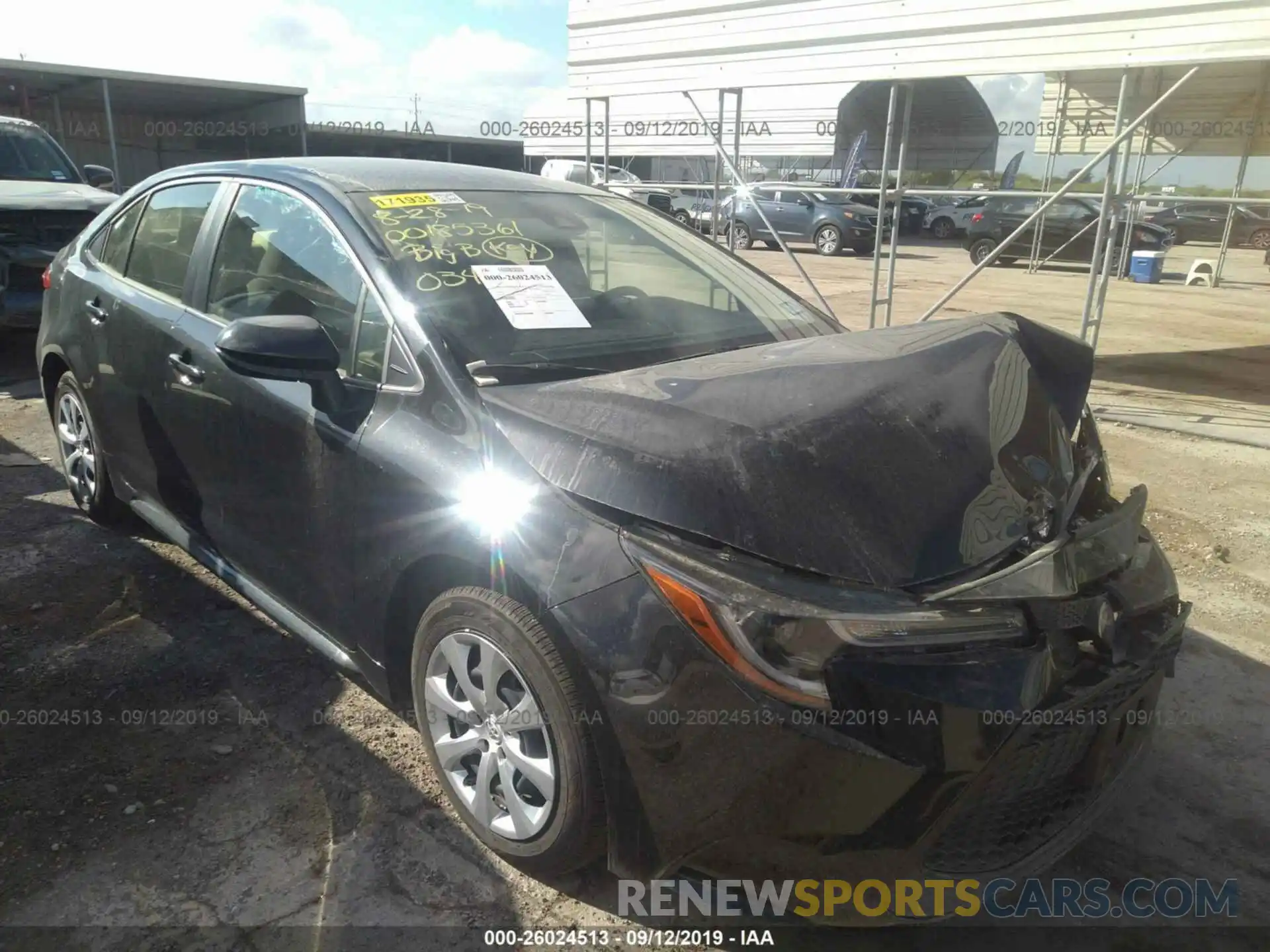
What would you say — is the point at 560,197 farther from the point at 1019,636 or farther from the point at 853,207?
the point at 853,207

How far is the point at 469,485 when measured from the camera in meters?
2.08

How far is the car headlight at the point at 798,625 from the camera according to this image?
1666mm

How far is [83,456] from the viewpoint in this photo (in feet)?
13.1

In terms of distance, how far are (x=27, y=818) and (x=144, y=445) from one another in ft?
4.72

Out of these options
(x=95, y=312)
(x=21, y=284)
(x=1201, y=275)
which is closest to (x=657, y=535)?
(x=95, y=312)

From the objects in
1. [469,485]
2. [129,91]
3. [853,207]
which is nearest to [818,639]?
[469,485]

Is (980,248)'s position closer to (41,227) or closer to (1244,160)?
(1244,160)

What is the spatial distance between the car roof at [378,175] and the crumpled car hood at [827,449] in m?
1.04

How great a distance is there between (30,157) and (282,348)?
8.50m

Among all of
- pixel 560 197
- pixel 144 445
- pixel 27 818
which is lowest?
pixel 27 818

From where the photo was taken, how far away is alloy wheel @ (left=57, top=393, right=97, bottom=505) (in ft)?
12.8

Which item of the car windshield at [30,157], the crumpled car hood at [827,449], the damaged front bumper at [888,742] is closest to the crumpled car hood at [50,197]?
the car windshield at [30,157]

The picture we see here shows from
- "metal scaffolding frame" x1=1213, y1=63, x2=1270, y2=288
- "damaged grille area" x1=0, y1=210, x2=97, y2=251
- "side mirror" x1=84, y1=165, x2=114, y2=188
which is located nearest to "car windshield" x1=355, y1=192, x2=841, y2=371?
"damaged grille area" x1=0, y1=210, x2=97, y2=251

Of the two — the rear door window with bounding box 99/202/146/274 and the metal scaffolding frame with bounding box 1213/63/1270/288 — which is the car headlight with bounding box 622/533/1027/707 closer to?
the rear door window with bounding box 99/202/146/274
